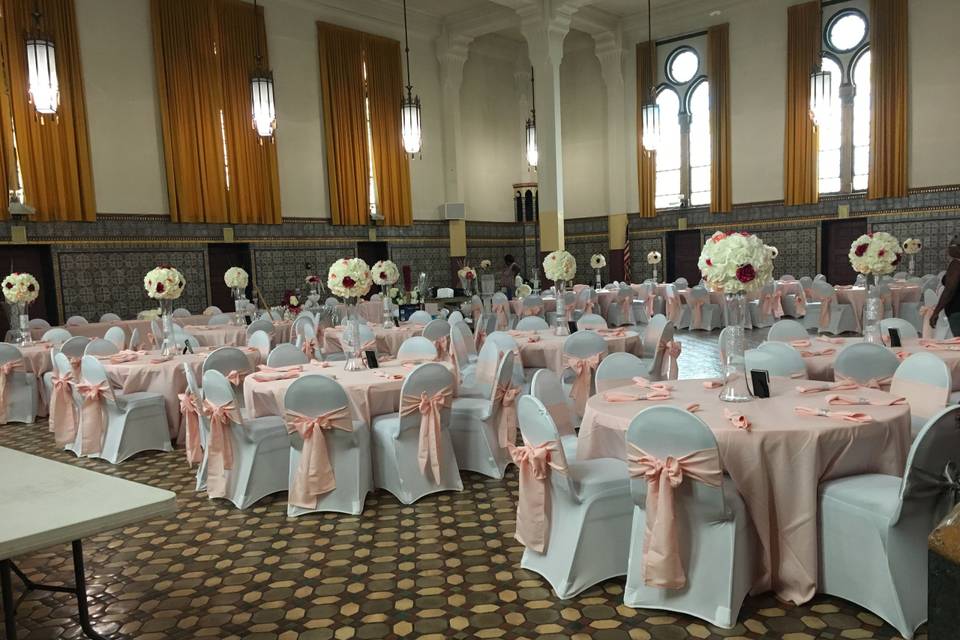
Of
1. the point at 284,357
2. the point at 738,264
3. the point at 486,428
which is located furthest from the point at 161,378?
the point at 738,264

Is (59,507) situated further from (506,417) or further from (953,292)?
(953,292)

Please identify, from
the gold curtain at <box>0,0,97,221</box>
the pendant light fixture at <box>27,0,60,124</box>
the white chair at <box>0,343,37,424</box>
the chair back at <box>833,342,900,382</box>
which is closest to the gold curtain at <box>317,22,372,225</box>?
the gold curtain at <box>0,0,97,221</box>

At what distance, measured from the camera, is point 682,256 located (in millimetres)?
19078

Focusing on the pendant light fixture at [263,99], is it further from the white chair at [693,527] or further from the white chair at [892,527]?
the white chair at [892,527]

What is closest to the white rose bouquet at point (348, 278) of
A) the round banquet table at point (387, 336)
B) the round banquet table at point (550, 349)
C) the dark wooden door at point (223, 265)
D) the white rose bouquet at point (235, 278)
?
the round banquet table at point (550, 349)

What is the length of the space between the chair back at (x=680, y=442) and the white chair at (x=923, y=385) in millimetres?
1476

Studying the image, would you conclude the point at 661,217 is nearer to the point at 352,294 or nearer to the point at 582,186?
the point at 582,186

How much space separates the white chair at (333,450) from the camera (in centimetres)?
436

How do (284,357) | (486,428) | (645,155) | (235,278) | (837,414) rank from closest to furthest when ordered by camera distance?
(837,414) → (486,428) → (284,357) → (235,278) → (645,155)

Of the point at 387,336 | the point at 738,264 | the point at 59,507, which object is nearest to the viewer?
the point at 59,507

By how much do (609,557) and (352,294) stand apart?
2.94 m

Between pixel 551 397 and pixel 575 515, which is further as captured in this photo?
pixel 551 397

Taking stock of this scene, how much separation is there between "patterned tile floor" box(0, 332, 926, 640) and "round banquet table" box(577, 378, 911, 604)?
17 centimetres

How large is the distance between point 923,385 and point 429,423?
288 centimetres
